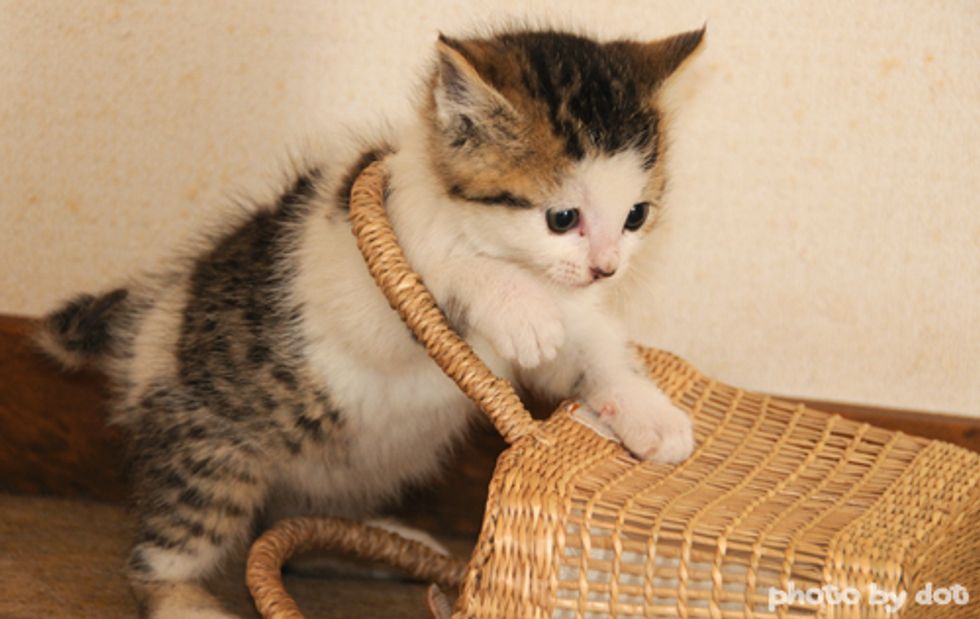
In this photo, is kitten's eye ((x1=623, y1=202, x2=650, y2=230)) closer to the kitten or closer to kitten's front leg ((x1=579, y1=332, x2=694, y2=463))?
the kitten

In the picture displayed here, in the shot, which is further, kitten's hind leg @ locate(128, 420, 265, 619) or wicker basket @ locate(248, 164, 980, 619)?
kitten's hind leg @ locate(128, 420, 265, 619)

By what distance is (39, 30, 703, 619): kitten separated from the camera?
51.0 inches

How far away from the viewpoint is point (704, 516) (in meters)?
1.15

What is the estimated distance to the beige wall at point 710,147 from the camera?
1815mm

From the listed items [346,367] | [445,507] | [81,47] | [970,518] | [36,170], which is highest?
[81,47]

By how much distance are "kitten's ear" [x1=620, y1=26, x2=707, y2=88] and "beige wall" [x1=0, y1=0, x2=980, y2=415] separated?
1.07 feet

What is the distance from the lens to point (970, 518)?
53.4 inches

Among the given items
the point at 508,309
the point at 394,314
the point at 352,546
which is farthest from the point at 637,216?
the point at 352,546

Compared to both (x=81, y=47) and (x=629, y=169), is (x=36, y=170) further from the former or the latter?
(x=629, y=169)

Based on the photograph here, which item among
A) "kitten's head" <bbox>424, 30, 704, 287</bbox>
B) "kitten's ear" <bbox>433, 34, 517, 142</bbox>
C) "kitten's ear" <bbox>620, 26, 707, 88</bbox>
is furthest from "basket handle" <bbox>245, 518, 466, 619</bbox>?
"kitten's ear" <bbox>620, 26, 707, 88</bbox>

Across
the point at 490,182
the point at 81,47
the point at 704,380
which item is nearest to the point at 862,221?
the point at 704,380

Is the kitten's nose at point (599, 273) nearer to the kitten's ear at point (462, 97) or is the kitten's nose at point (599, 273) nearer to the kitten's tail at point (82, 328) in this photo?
the kitten's ear at point (462, 97)

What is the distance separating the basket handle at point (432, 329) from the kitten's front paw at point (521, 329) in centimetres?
3

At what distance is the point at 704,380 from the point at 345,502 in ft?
2.01
